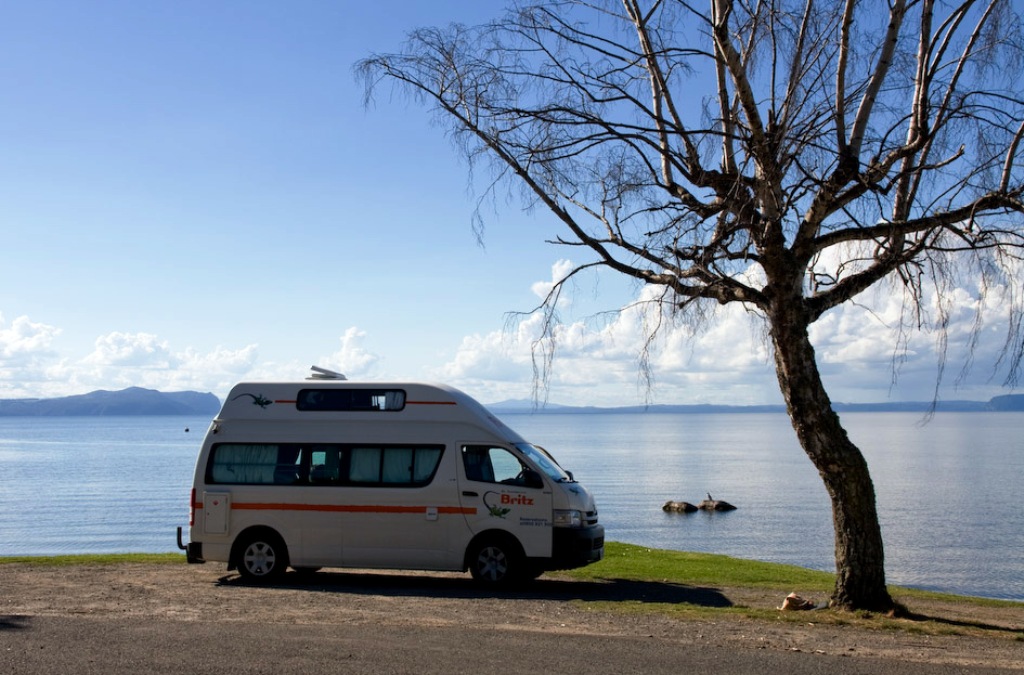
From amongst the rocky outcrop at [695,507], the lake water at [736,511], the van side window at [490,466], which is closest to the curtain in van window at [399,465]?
the van side window at [490,466]

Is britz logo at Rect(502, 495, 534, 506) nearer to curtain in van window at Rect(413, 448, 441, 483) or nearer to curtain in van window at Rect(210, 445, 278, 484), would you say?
curtain in van window at Rect(413, 448, 441, 483)

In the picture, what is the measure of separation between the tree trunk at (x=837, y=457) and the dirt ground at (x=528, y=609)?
56 centimetres

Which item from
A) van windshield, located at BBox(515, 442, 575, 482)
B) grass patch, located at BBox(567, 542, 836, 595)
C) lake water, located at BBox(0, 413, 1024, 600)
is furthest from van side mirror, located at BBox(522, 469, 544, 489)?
lake water, located at BBox(0, 413, 1024, 600)

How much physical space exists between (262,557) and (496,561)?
11.8ft

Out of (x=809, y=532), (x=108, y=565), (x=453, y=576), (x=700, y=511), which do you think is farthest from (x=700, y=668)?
(x=700, y=511)

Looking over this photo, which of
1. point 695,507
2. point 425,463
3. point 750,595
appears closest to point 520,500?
point 425,463

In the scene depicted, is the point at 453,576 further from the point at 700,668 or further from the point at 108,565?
the point at 700,668

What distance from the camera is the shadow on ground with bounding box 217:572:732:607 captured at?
45.0 feet

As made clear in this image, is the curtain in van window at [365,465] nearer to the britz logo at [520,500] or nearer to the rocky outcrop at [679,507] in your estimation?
the britz logo at [520,500]

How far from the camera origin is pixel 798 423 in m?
12.2

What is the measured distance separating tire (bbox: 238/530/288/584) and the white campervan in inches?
0.6

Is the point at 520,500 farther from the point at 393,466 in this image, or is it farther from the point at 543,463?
the point at 393,466

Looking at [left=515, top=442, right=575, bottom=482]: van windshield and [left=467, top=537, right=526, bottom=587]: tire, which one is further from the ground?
[left=515, top=442, right=575, bottom=482]: van windshield

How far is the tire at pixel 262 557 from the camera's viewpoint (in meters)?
14.9
